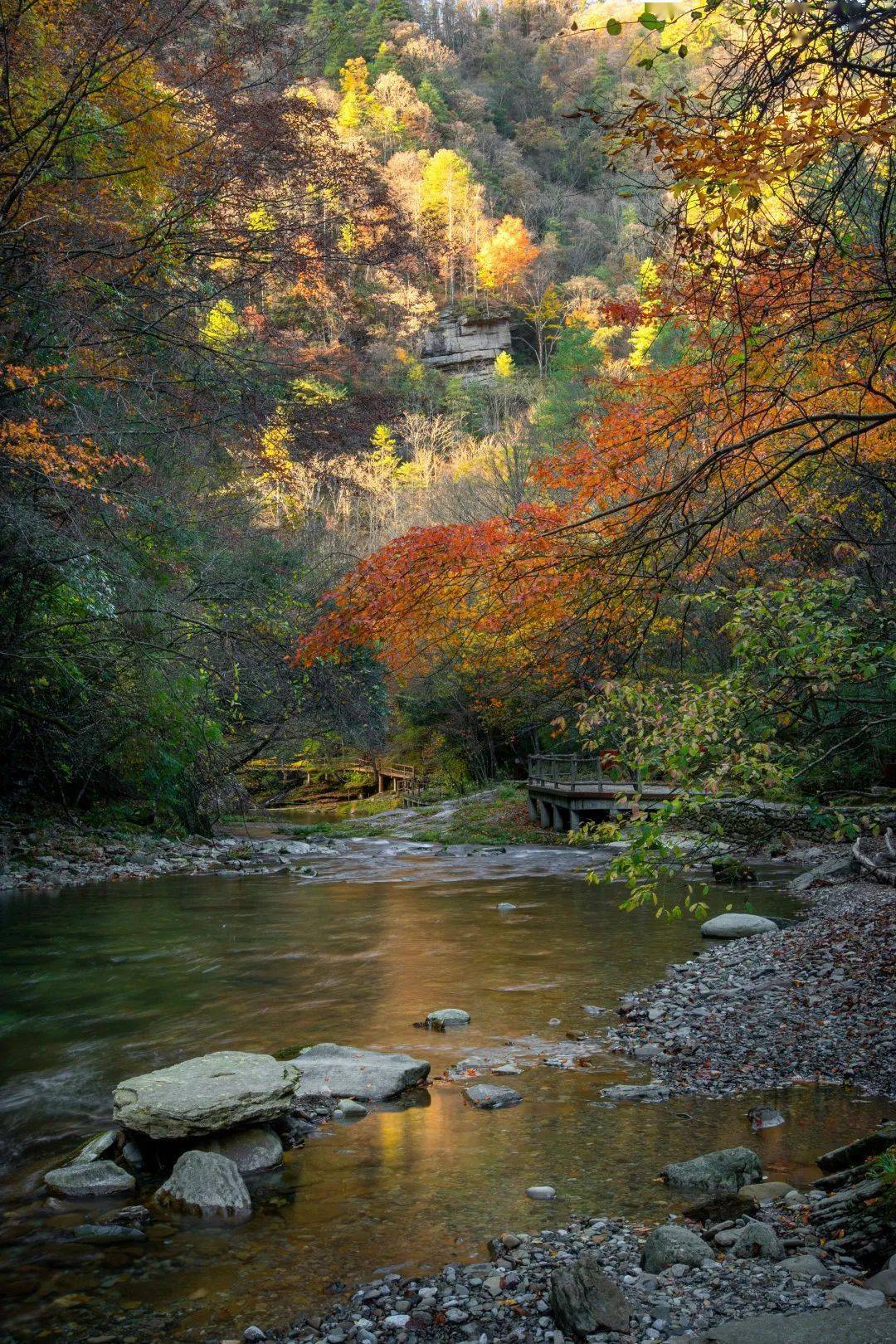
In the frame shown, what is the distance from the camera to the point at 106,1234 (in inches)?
205

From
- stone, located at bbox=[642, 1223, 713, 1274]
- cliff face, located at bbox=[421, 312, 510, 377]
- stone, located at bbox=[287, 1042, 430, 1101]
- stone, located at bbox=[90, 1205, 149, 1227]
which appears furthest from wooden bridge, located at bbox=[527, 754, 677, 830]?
cliff face, located at bbox=[421, 312, 510, 377]

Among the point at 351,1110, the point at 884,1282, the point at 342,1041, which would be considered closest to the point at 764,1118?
the point at 884,1282

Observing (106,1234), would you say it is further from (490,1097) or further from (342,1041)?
(342,1041)

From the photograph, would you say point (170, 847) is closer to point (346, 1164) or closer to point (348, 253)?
point (348, 253)

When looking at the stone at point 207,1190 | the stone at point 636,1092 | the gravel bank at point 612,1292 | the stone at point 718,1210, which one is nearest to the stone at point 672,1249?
the gravel bank at point 612,1292

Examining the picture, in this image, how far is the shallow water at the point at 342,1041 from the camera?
15.7ft

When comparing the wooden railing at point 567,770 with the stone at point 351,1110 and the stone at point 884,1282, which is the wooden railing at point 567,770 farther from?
the stone at point 884,1282

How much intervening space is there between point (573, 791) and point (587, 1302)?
66.5ft

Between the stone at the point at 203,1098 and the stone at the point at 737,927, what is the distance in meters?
6.94

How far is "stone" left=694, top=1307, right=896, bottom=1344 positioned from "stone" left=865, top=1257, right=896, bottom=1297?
0.26m

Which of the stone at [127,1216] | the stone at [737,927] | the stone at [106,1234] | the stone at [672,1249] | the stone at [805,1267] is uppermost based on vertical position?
the stone at [805,1267]

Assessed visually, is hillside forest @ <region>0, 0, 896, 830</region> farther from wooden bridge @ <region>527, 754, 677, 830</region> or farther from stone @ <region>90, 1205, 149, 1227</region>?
wooden bridge @ <region>527, 754, 677, 830</region>

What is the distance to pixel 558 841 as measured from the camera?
24969mm

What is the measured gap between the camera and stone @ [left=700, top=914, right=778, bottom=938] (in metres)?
12.0
